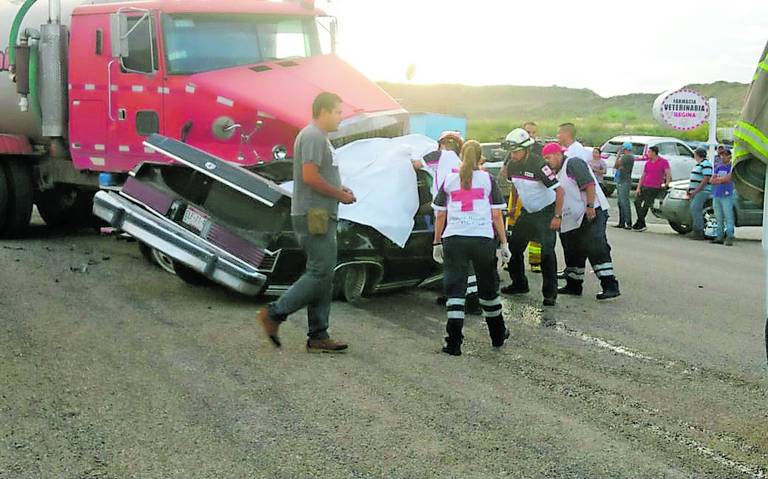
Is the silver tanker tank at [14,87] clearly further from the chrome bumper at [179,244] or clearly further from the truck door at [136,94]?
the chrome bumper at [179,244]

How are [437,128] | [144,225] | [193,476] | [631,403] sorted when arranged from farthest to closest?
[437,128] → [144,225] → [631,403] → [193,476]

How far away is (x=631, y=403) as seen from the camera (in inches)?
242

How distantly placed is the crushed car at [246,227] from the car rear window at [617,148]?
64.1 feet

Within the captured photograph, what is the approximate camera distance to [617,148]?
28047 millimetres

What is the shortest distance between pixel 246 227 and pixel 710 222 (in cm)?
1125

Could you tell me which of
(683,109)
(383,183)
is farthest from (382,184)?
(683,109)

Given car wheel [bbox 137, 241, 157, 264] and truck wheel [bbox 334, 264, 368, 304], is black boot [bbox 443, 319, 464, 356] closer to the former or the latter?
truck wheel [bbox 334, 264, 368, 304]

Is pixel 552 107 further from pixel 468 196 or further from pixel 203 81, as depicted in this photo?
pixel 468 196

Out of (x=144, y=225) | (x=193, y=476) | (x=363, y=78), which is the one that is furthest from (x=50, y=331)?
(x=363, y=78)

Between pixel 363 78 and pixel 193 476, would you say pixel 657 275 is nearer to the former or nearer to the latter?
pixel 363 78

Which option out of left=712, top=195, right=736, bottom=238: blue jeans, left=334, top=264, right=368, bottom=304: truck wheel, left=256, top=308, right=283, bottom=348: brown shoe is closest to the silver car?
left=712, top=195, right=736, bottom=238: blue jeans

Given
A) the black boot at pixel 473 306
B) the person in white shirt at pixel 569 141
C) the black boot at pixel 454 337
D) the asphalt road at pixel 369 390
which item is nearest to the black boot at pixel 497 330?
the asphalt road at pixel 369 390

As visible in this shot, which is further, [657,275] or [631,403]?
[657,275]

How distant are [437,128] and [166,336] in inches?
371
